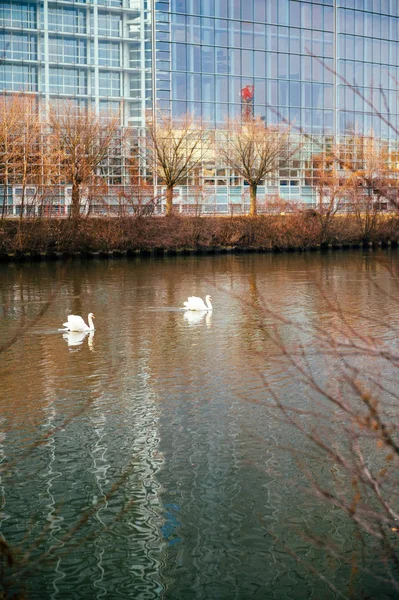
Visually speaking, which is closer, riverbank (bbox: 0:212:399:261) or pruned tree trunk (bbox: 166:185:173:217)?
riverbank (bbox: 0:212:399:261)

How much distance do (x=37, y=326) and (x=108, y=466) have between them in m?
12.4

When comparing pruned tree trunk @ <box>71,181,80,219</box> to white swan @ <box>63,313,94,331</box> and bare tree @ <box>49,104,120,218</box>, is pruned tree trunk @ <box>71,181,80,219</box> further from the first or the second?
white swan @ <box>63,313,94,331</box>

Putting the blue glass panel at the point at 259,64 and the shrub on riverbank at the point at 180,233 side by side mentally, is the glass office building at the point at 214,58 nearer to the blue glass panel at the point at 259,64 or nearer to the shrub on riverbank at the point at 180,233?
the blue glass panel at the point at 259,64

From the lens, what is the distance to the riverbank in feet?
157

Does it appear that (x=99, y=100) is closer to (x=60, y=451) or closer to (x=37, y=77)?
(x=37, y=77)

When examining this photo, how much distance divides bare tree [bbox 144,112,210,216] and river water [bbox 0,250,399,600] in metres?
33.0

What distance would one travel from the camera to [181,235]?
52000 millimetres

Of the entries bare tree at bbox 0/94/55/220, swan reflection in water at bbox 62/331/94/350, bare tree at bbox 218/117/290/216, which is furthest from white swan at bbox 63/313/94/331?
bare tree at bbox 218/117/290/216

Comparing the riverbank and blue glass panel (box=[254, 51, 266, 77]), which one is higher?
blue glass panel (box=[254, 51, 266, 77])

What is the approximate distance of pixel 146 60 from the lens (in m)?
65.0

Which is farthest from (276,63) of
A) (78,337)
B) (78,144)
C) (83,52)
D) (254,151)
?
(78,337)

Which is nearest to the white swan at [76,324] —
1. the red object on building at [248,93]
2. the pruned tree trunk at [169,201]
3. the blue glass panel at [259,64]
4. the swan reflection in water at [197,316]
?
the swan reflection in water at [197,316]

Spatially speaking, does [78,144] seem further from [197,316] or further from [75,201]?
[197,316]

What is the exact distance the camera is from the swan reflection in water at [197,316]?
25.1 m
